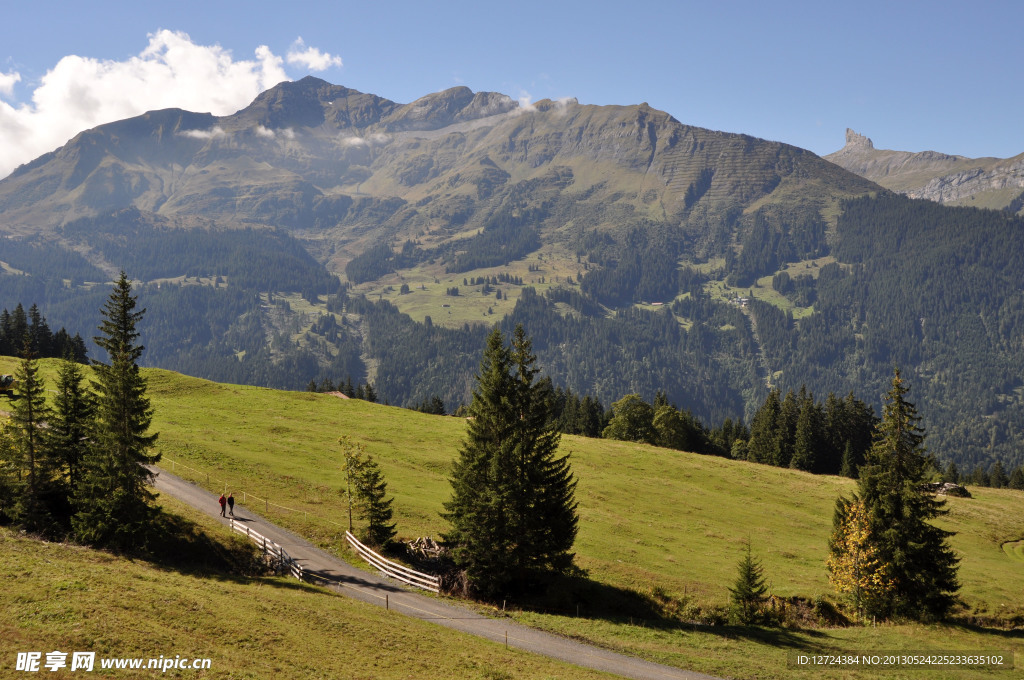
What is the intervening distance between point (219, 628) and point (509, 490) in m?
19.1

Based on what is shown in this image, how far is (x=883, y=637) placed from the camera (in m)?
43.1

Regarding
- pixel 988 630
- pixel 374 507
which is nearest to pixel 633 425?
pixel 988 630

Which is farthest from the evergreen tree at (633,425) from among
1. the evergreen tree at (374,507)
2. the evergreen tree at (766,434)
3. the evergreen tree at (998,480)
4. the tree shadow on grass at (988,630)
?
the evergreen tree at (998,480)

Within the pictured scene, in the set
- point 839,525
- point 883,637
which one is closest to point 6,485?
point 883,637

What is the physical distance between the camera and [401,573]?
44500 mm

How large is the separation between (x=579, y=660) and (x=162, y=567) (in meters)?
25.3

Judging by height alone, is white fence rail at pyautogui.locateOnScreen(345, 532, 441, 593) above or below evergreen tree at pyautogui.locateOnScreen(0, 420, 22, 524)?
below

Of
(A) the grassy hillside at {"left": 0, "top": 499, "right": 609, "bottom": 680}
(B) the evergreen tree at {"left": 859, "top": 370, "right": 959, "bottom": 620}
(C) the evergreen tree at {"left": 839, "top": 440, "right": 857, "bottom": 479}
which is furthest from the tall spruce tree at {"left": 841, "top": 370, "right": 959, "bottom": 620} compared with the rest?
(C) the evergreen tree at {"left": 839, "top": 440, "right": 857, "bottom": 479}

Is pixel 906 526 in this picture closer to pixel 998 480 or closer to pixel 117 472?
pixel 117 472

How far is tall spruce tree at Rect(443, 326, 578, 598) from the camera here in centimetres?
4328

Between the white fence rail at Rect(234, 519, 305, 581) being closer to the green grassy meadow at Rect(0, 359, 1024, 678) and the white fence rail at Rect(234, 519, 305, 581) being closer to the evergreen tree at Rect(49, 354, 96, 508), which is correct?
the green grassy meadow at Rect(0, 359, 1024, 678)

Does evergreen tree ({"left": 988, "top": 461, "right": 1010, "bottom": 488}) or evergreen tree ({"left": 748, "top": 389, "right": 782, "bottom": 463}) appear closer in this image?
evergreen tree ({"left": 748, "top": 389, "right": 782, "bottom": 463})

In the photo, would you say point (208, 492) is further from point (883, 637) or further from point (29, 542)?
point (883, 637)

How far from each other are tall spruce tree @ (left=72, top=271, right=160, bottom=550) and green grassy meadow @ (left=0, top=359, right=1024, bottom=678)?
471 inches
